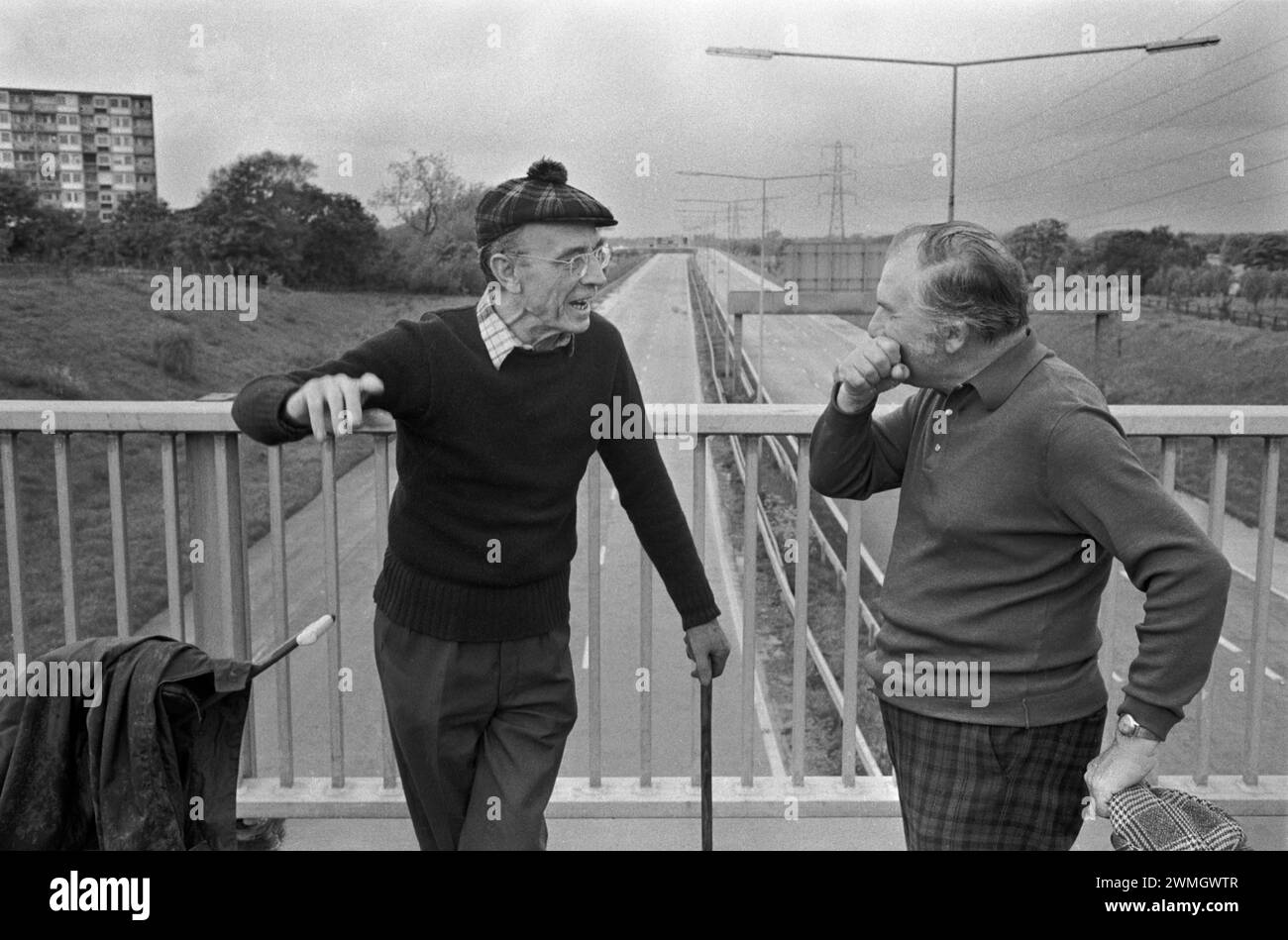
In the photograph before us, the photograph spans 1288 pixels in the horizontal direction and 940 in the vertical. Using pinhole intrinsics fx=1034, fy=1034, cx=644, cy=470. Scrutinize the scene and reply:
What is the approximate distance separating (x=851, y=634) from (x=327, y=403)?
5.71 ft

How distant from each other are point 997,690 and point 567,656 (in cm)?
79

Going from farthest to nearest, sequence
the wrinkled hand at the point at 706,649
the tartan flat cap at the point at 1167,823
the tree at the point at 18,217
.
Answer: the tree at the point at 18,217, the wrinkled hand at the point at 706,649, the tartan flat cap at the point at 1167,823

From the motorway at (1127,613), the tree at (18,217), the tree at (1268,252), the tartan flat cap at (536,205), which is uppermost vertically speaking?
the tree at (18,217)

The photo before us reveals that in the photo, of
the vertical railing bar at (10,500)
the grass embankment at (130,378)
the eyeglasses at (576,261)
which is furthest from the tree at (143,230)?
the eyeglasses at (576,261)

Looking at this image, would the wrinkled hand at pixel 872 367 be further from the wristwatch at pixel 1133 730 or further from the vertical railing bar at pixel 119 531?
the vertical railing bar at pixel 119 531

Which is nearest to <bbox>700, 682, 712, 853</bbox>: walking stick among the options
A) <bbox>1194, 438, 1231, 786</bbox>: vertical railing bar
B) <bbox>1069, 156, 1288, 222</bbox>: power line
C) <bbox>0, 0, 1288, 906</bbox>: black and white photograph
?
<bbox>0, 0, 1288, 906</bbox>: black and white photograph

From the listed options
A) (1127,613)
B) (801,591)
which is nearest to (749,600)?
(801,591)

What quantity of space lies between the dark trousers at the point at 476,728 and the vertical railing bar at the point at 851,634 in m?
1.06

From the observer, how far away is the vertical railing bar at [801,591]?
269 cm

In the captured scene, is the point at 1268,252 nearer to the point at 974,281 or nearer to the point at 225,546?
the point at 974,281

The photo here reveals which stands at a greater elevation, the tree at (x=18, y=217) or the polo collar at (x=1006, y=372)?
the tree at (x=18, y=217)

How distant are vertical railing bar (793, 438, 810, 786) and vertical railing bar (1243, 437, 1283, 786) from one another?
118cm

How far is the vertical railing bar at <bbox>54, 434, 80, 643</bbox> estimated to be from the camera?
2.62m
